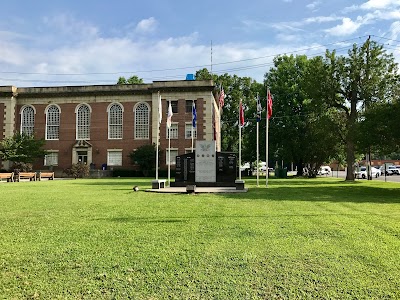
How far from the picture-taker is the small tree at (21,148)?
43.7 m

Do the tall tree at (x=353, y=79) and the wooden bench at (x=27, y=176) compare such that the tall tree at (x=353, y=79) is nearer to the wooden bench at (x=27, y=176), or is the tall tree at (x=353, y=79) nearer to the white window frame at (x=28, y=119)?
the wooden bench at (x=27, y=176)

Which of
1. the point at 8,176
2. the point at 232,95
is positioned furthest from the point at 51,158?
the point at 232,95

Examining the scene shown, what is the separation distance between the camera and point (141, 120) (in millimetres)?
47344

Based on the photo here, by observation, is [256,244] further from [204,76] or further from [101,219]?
[204,76]

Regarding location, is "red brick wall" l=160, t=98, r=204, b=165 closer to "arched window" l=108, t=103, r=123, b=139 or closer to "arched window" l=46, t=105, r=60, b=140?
"arched window" l=108, t=103, r=123, b=139

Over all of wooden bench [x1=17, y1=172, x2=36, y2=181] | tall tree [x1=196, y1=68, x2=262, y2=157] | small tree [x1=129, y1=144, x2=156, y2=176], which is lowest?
wooden bench [x1=17, y1=172, x2=36, y2=181]

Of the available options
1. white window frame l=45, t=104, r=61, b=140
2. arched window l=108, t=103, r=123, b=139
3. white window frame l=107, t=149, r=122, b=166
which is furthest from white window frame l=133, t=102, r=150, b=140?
white window frame l=45, t=104, r=61, b=140

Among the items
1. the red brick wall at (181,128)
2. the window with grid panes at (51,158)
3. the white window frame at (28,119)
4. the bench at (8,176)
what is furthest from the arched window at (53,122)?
the bench at (8,176)

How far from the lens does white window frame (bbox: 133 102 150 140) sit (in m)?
47.2

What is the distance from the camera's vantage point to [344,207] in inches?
495

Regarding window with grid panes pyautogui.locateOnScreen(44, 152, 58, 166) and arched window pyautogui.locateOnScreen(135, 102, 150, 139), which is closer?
arched window pyautogui.locateOnScreen(135, 102, 150, 139)

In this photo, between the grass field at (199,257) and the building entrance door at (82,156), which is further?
the building entrance door at (82,156)

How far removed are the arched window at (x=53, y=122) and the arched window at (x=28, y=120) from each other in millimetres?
2052

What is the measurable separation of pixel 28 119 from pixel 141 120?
15.4m
